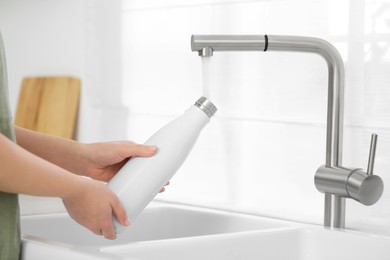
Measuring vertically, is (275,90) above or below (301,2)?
below

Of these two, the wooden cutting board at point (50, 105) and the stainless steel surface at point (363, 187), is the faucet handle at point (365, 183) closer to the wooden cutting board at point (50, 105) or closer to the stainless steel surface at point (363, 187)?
the stainless steel surface at point (363, 187)

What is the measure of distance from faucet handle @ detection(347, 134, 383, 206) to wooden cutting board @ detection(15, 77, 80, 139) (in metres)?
1.05

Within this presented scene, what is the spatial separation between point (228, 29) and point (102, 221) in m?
0.80

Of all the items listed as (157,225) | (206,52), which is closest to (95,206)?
(206,52)

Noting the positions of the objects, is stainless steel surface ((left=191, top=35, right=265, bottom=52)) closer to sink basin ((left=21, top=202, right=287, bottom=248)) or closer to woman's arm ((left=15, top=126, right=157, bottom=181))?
woman's arm ((left=15, top=126, right=157, bottom=181))

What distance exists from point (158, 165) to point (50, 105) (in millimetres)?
1258

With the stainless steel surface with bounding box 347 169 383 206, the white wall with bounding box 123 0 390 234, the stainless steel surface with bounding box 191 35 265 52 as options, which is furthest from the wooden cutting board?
the stainless steel surface with bounding box 347 169 383 206

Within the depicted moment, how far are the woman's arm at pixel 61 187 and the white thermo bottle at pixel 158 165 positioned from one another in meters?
0.03

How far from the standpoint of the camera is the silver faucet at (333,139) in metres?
1.14

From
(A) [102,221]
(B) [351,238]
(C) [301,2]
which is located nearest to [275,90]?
(C) [301,2]

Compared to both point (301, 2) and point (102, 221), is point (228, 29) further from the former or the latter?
point (102, 221)

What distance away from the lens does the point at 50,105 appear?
2.10 m

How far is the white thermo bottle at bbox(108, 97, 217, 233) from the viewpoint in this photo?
90 centimetres

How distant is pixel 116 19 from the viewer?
1833 mm
